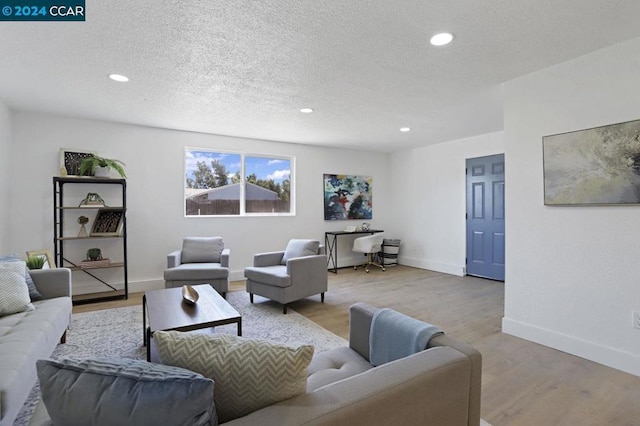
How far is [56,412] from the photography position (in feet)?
2.49

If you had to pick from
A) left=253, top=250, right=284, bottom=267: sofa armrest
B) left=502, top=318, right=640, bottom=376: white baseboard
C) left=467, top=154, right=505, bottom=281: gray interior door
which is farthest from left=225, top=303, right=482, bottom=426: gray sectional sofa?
left=467, top=154, right=505, bottom=281: gray interior door

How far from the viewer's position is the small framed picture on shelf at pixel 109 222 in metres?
4.04

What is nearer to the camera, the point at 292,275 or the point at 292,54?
the point at 292,54

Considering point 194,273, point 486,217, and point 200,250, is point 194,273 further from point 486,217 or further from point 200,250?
point 486,217

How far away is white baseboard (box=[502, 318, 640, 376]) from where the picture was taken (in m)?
2.20

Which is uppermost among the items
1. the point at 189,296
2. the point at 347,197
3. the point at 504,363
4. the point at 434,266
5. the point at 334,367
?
the point at 347,197

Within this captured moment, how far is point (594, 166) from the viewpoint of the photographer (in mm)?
2350

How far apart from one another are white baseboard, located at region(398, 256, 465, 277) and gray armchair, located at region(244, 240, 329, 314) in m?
2.70

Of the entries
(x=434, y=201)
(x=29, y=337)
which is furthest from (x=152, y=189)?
(x=434, y=201)

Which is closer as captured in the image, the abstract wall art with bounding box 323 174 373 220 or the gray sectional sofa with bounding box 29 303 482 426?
the gray sectional sofa with bounding box 29 303 482 426

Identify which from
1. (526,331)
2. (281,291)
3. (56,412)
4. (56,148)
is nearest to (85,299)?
(56,148)

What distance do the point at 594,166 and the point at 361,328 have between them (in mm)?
2170

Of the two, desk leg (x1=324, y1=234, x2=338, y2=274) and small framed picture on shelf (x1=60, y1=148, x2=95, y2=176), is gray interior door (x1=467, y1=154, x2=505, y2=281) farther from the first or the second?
small framed picture on shelf (x1=60, y1=148, x2=95, y2=176)

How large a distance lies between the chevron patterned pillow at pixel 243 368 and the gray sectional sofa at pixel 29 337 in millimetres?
968
